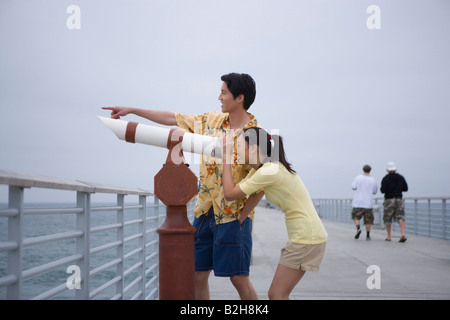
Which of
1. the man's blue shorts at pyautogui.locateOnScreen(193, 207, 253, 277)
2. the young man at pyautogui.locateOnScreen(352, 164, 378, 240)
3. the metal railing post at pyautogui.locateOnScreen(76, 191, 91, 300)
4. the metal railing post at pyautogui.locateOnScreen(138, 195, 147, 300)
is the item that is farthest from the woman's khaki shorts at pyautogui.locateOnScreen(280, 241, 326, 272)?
the young man at pyautogui.locateOnScreen(352, 164, 378, 240)

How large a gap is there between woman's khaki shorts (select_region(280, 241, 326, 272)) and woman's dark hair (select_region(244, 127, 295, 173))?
442 millimetres

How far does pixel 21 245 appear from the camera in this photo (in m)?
1.94

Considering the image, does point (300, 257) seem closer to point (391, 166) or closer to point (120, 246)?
point (120, 246)

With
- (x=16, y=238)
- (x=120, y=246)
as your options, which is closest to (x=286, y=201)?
(x=16, y=238)

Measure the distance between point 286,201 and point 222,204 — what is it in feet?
1.22

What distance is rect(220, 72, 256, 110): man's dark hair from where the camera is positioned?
2.79 meters

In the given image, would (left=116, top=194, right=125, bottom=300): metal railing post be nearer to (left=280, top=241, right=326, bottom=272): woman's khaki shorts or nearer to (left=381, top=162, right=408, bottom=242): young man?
(left=280, top=241, right=326, bottom=272): woman's khaki shorts

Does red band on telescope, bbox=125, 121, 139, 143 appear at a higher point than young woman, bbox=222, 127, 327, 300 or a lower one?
higher

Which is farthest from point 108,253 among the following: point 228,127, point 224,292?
point 228,127

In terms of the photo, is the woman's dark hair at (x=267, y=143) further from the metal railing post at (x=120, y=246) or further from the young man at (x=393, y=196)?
the young man at (x=393, y=196)

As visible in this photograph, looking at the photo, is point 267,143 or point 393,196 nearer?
point 267,143

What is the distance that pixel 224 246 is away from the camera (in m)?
2.70
